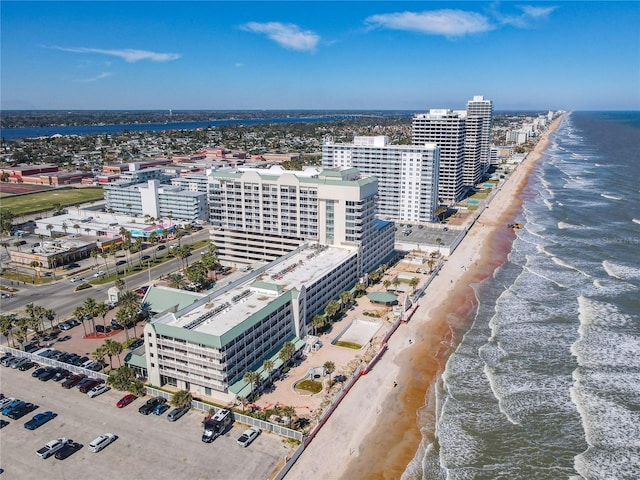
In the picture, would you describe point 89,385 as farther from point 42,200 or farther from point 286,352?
point 42,200

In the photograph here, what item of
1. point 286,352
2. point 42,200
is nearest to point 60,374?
point 286,352

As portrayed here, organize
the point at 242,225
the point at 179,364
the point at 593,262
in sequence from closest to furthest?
the point at 179,364
the point at 242,225
the point at 593,262

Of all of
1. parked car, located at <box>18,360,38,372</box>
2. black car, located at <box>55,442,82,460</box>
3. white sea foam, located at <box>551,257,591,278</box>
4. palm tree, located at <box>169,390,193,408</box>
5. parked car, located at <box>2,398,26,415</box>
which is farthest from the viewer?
white sea foam, located at <box>551,257,591,278</box>

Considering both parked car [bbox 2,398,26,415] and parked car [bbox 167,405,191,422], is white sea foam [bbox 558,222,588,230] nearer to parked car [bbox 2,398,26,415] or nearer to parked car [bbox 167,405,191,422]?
parked car [bbox 167,405,191,422]

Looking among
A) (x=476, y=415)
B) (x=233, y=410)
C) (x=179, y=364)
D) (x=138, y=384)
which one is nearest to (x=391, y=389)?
(x=476, y=415)

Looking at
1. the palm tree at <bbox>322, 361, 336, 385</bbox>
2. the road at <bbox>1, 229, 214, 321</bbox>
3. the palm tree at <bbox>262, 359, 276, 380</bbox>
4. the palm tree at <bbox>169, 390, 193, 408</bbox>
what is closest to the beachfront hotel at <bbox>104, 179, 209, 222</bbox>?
the road at <bbox>1, 229, 214, 321</bbox>

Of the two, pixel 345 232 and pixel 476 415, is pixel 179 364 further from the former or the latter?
pixel 345 232

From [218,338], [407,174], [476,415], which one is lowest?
[476,415]
